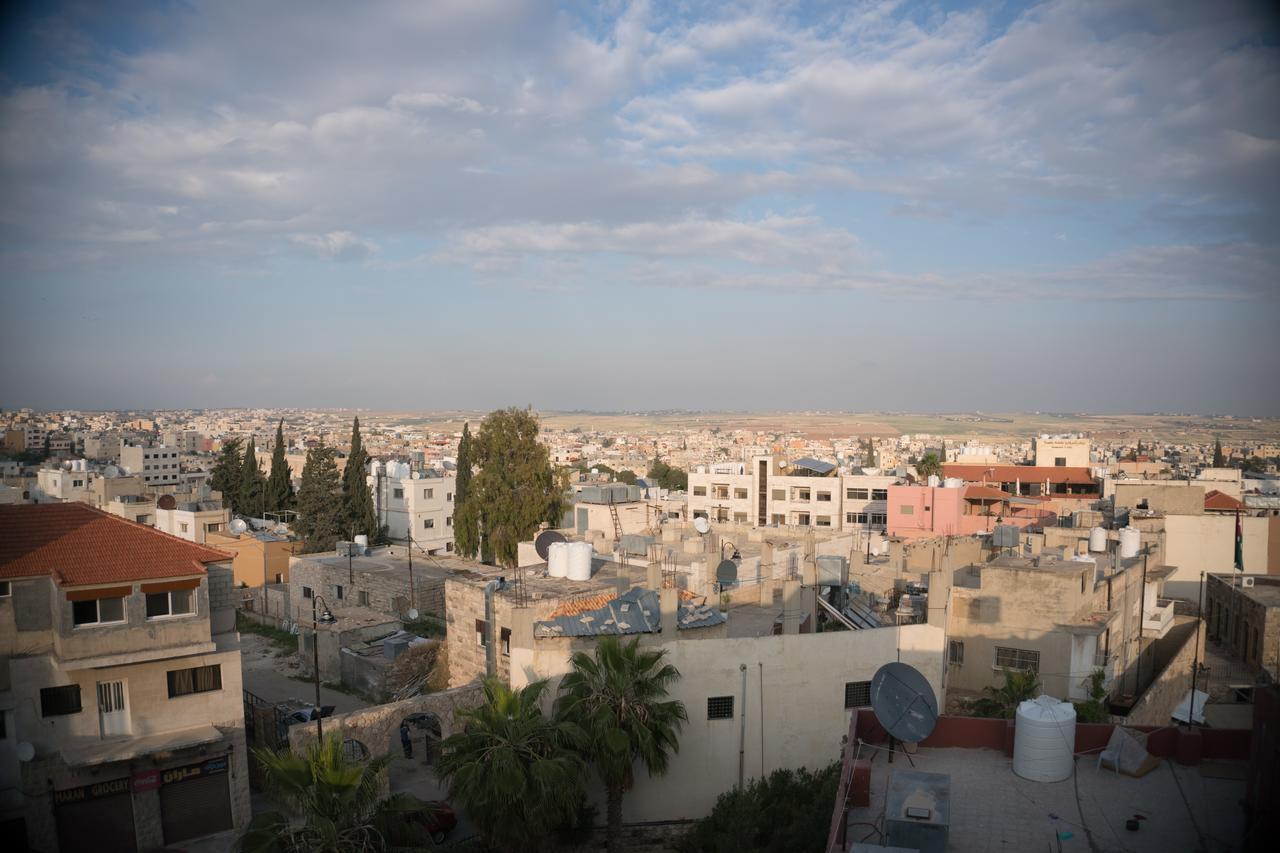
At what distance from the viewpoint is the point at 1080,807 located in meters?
10.7

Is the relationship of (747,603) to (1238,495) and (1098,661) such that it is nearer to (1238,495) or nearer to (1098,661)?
(1098,661)

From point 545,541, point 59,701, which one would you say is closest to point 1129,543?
point 545,541

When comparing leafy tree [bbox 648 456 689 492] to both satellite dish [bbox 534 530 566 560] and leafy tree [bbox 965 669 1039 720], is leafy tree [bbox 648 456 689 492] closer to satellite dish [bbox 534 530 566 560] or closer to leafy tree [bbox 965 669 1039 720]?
satellite dish [bbox 534 530 566 560]

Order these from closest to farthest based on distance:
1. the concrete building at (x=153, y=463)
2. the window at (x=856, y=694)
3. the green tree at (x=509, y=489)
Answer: the window at (x=856, y=694)
the green tree at (x=509, y=489)
the concrete building at (x=153, y=463)

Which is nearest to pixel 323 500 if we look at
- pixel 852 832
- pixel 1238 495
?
pixel 852 832

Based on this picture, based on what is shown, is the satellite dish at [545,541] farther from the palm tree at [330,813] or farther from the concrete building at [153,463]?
the concrete building at [153,463]

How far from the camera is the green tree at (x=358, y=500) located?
177 feet

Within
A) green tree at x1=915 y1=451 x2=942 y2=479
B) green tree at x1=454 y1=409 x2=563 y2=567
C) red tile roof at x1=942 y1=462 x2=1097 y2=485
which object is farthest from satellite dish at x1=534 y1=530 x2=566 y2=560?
green tree at x1=915 y1=451 x2=942 y2=479

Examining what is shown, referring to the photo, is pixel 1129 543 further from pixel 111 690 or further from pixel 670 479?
pixel 670 479

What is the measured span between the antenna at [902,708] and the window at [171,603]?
14.9m

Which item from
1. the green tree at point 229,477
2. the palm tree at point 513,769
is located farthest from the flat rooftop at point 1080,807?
the green tree at point 229,477

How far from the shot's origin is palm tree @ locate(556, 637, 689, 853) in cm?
1625

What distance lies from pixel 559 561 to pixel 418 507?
121 feet

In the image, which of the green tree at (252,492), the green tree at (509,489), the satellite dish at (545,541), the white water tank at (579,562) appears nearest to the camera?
the white water tank at (579,562)
